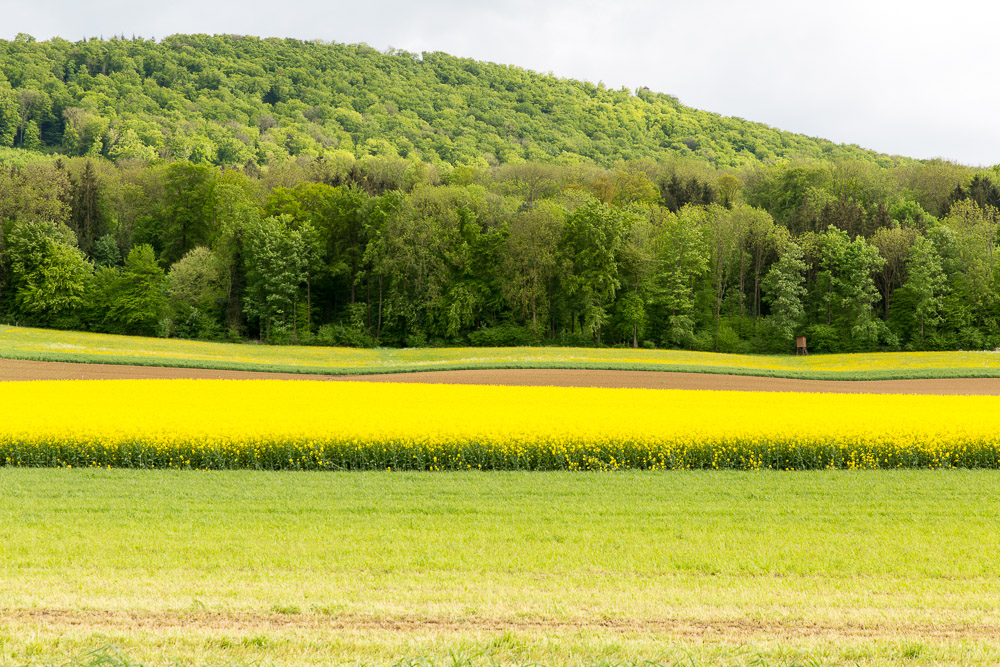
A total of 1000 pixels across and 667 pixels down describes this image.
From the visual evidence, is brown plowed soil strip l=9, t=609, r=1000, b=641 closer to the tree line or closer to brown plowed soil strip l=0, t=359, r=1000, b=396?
brown plowed soil strip l=0, t=359, r=1000, b=396

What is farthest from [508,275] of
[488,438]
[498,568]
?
[498,568]

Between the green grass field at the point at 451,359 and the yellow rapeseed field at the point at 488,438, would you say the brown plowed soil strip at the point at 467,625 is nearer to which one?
the yellow rapeseed field at the point at 488,438

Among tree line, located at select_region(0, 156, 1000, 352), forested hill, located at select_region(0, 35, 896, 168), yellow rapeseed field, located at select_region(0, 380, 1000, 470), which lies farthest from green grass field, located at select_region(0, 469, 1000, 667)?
forested hill, located at select_region(0, 35, 896, 168)

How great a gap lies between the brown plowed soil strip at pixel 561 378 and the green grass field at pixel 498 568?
65.2 feet

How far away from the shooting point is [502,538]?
10203mm

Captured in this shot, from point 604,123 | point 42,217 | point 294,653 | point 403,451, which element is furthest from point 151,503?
point 604,123

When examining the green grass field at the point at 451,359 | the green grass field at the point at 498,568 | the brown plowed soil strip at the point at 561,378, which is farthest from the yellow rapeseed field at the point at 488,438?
the green grass field at the point at 451,359

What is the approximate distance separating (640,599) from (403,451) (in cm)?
887

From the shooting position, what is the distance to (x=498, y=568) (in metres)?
8.95

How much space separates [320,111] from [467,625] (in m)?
117

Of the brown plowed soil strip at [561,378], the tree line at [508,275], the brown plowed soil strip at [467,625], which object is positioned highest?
the tree line at [508,275]

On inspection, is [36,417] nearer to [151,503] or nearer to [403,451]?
[151,503]

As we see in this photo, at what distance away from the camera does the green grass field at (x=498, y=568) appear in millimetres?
6078

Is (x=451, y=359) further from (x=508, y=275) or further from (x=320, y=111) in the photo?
(x=320, y=111)
